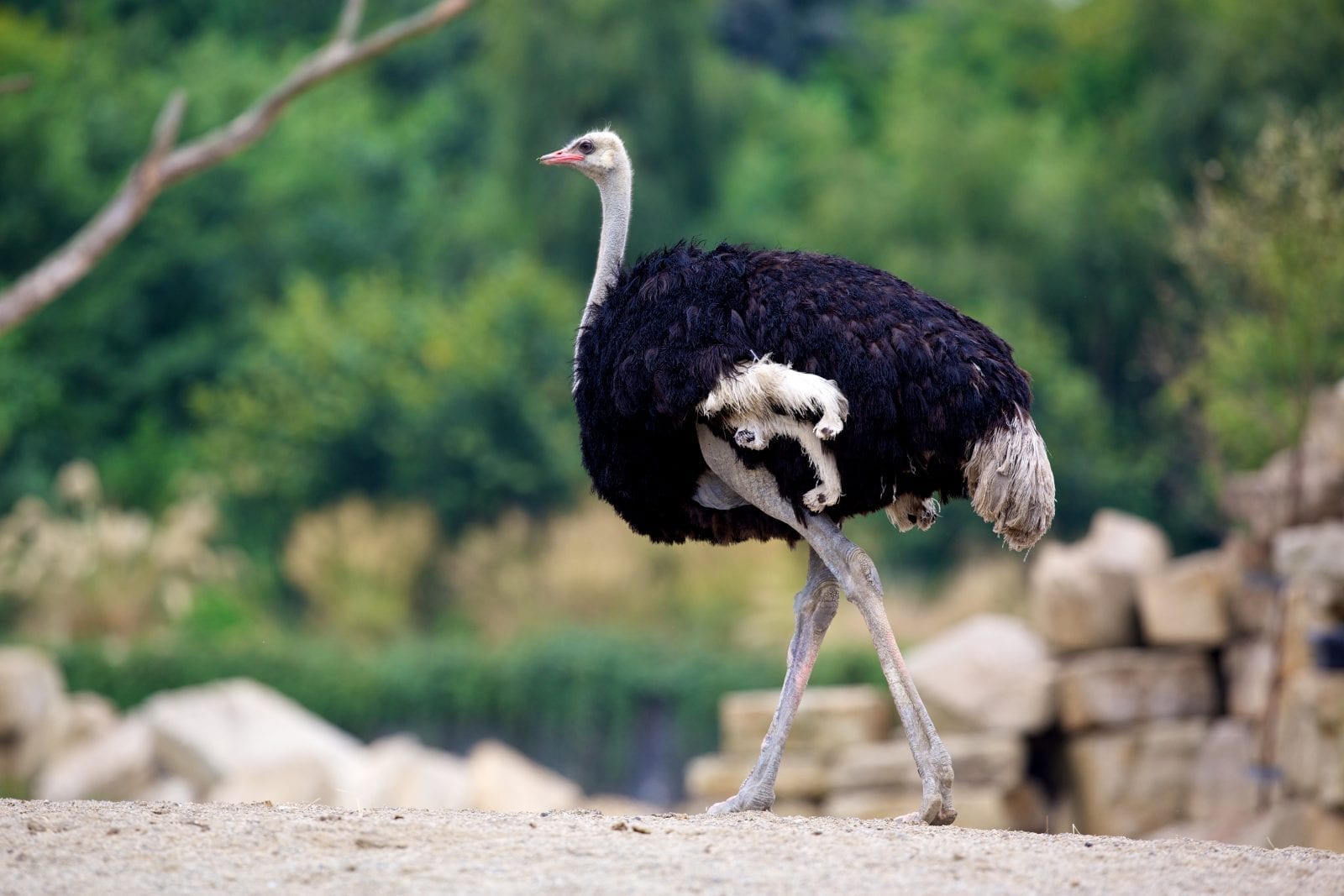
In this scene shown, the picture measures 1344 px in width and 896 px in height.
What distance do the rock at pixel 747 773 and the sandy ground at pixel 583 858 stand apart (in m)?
8.46

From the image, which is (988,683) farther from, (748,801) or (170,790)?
(748,801)

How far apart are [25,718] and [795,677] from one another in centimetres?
1137

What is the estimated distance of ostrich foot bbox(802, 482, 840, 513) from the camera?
19.2 feet

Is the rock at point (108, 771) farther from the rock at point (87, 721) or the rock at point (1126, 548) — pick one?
the rock at point (1126, 548)

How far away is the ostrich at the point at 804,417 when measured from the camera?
5754mm

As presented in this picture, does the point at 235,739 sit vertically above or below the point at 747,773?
above

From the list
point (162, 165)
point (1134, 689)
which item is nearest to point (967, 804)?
point (1134, 689)

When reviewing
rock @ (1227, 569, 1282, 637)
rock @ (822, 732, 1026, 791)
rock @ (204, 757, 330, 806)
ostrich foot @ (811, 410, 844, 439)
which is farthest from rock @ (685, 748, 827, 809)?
ostrich foot @ (811, 410, 844, 439)

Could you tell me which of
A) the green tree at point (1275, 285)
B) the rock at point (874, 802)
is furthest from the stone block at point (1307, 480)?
the rock at point (874, 802)

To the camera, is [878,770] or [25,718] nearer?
[878,770]

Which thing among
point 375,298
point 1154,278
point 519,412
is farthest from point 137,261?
point 1154,278

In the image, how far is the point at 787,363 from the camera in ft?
19.1

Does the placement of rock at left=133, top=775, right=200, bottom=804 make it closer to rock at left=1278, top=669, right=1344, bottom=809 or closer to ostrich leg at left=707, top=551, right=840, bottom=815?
rock at left=1278, top=669, right=1344, bottom=809

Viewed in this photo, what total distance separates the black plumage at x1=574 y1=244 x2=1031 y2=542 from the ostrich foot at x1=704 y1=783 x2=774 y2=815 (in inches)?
34.6
